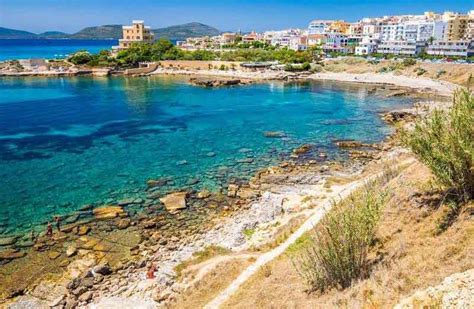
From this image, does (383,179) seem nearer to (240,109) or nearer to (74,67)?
(240,109)

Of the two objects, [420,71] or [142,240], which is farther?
[420,71]

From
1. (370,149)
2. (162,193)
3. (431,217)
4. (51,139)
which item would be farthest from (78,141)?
(431,217)

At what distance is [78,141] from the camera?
45.5 meters

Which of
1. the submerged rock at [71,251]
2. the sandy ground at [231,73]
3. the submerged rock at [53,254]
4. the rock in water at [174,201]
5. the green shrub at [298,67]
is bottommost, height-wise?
the submerged rock at [53,254]

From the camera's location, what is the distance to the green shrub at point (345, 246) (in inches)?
477

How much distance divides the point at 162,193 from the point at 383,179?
15618 millimetres

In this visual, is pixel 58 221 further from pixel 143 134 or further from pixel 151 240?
pixel 143 134

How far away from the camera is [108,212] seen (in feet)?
85.4

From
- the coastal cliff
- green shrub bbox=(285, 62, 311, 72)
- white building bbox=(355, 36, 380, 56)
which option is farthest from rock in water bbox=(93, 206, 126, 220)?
white building bbox=(355, 36, 380, 56)

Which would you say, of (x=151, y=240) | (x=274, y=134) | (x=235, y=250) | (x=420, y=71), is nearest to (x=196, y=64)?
(x=420, y=71)

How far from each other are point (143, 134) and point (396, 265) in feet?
132

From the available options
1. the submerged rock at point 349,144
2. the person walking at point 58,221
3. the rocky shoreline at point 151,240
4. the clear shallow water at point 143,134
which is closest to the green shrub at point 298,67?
the clear shallow water at point 143,134

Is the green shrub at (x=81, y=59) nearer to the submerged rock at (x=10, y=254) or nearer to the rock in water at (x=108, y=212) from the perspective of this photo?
the rock in water at (x=108, y=212)

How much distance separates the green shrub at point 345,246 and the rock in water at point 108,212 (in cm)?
1604
